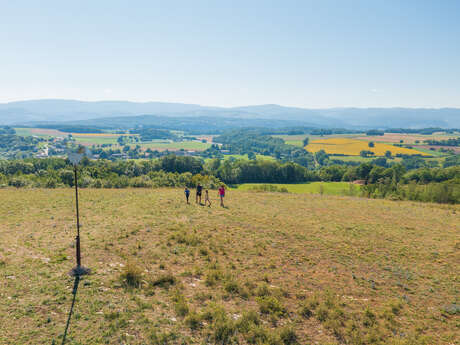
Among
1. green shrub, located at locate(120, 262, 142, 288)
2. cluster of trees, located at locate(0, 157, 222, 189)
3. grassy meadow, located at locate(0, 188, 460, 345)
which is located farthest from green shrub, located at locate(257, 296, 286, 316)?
cluster of trees, located at locate(0, 157, 222, 189)

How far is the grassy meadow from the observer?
9422mm

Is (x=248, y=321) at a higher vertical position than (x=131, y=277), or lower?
lower

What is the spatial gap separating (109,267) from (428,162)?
184 m

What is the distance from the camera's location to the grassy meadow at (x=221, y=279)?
942 cm

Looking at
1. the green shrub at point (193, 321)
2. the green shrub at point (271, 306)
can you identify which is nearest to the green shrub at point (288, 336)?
the green shrub at point (271, 306)

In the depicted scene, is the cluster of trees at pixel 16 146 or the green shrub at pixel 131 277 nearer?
the green shrub at pixel 131 277

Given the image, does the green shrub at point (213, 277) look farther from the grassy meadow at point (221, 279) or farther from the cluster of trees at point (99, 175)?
the cluster of trees at point (99, 175)

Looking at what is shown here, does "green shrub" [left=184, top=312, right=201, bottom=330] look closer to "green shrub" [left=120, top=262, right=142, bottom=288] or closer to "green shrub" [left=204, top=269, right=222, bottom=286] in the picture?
"green shrub" [left=204, top=269, right=222, bottom=286]

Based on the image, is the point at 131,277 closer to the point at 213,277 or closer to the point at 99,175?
the point at 213,277

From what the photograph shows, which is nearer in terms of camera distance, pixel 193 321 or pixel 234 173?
pixel 193 321

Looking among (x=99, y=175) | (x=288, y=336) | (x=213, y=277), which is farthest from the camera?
(x=99, y=175)

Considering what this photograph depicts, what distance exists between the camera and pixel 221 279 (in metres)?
13.0

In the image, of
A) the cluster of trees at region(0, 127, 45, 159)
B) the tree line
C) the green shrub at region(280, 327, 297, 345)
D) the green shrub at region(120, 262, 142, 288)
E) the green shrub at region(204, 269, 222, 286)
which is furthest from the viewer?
the cluster of trees at region(0, 127, 45, 159)

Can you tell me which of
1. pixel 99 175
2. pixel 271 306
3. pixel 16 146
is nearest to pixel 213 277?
pixel 271 306
